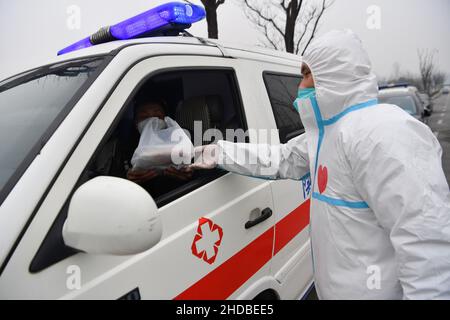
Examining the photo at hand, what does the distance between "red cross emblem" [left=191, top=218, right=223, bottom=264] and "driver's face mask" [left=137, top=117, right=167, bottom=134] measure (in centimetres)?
56

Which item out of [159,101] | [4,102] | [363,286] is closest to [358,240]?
[363,286]

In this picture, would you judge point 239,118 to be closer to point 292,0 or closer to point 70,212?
point 70,212

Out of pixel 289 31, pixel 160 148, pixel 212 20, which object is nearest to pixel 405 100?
pixel 289 31

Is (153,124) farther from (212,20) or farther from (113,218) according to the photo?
(212,20)

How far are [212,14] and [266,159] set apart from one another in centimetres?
538

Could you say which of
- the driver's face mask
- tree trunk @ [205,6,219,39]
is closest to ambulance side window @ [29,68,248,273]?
the driver's face mask

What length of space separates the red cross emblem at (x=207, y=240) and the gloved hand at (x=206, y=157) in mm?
307

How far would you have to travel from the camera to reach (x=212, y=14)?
6.27 meters

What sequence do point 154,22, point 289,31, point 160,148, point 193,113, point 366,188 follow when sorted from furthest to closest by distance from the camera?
point 289,31 < point 193,113 < point 154,22 < point 160,148 < point 366,188

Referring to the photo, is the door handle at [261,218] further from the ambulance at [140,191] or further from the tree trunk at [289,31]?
the tree trunk at [289,31]

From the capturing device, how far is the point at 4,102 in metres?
1.56

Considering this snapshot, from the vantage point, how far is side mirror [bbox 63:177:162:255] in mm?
856

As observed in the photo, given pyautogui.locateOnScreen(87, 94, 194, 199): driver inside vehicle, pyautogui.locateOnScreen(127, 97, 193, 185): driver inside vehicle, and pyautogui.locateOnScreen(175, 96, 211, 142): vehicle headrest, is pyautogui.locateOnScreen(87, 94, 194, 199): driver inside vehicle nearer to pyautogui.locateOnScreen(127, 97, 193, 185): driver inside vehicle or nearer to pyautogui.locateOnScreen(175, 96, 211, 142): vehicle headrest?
pyautogui.locateOnScreen(127, 97, 193, 185): driver inside vehicle

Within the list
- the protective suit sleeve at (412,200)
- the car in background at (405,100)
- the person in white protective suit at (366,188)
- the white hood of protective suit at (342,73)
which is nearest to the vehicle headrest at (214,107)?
the person in white protective suit at (366,188)
